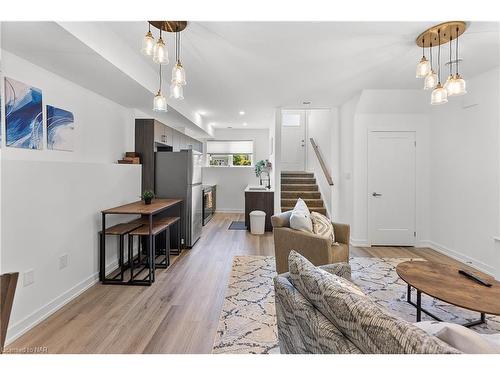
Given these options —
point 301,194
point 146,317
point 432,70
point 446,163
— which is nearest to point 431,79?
point 432,70

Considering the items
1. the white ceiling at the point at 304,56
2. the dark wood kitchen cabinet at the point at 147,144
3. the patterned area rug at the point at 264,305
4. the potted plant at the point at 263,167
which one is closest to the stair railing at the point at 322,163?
the potted plant at the point at 263,167

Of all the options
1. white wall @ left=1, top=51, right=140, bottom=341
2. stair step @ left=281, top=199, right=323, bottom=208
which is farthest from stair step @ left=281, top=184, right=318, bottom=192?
white wall @ left=1, top=51, right=140, bottom=341

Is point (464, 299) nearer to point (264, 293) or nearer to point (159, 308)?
point (264, 293)

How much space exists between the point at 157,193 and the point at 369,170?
372 centimetres

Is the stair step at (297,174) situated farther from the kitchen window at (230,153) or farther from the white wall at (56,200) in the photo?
the white wall at (56,200)

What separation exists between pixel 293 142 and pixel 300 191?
2.00 meters

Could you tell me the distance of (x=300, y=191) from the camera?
21.2 feet

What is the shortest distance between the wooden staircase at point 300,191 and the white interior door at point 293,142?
0.60 m

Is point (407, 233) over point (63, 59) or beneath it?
beneath

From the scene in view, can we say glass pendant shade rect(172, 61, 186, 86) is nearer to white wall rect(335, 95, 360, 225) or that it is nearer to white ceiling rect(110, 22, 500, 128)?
white ceiling rect(110, 22, 500, 128)

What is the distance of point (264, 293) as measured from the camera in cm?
264

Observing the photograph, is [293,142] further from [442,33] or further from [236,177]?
[442,33]

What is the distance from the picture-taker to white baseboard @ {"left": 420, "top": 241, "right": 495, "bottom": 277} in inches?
128
